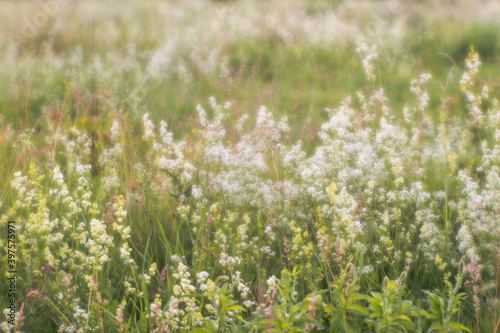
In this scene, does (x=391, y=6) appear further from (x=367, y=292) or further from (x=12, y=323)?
(x=12, y=323)

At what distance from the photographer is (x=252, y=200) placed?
3.14 meters

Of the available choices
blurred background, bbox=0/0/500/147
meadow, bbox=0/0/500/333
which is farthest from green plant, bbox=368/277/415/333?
blurred background, bbox=0/0/500/147

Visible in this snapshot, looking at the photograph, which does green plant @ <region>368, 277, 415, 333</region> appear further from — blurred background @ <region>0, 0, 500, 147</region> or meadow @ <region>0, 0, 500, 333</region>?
blurred background @ <region>0, 0, 500, 147</region>

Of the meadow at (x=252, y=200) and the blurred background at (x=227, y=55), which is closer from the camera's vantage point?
the meadow at (x=252, y=200)

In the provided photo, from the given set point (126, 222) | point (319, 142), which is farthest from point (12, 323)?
point (319, 142)

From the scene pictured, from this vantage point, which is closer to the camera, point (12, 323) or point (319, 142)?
point (12, 323)

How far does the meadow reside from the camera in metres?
2.15

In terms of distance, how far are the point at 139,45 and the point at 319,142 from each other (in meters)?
4.93

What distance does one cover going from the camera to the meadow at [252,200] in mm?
2150

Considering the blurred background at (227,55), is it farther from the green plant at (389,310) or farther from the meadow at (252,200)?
the green plant at (389,310)

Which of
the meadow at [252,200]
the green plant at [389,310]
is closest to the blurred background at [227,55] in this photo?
the meadow at [252,200]

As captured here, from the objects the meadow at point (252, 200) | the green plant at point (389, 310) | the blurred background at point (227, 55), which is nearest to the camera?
the green plant at point (389, 310)

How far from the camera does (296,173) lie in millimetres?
3416

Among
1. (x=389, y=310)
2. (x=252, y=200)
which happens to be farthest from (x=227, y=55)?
(x=389, y=310)
